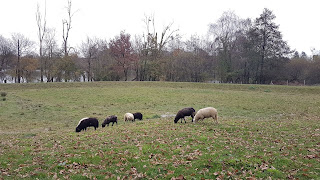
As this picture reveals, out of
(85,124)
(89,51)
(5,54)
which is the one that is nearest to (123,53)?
(89,51)

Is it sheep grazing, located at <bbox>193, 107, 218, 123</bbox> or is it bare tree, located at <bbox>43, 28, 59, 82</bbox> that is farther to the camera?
bare tree, located at <bbox>43, 28, 59, 82</bbox>

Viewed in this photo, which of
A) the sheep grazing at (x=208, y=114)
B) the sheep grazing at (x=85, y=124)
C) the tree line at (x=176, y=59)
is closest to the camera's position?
the sheep grazing at (x=208, y=114)

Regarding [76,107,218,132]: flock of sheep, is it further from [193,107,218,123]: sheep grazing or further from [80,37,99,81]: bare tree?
[80,37,99,81]: bare tree

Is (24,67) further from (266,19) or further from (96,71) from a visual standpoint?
(266,19)

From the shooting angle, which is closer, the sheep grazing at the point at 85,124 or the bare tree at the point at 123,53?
the sheep grazing at the point at 85,124

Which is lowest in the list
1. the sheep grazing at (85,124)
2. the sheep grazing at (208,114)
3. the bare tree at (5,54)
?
the sheep grazing at (85,124)

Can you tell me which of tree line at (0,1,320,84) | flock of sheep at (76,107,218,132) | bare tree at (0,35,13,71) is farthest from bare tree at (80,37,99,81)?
flock of sheep at (76,107,218,132)

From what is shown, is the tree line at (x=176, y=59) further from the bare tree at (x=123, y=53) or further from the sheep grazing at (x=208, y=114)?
the sheep grazing at (x=208, y=114)

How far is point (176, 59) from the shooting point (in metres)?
60.9

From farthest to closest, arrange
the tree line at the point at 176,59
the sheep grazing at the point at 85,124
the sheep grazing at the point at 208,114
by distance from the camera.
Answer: the tree line at the point at 176,59, the sheep grazing at the point at 85,124, the sheep grazing at the point at 208,114

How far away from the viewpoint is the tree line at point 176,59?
5281 centimetres

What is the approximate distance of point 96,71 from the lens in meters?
59.0

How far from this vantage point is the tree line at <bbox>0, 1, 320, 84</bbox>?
52809mm

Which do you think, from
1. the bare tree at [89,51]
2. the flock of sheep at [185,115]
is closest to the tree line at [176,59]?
the bare tree at [89,51]
